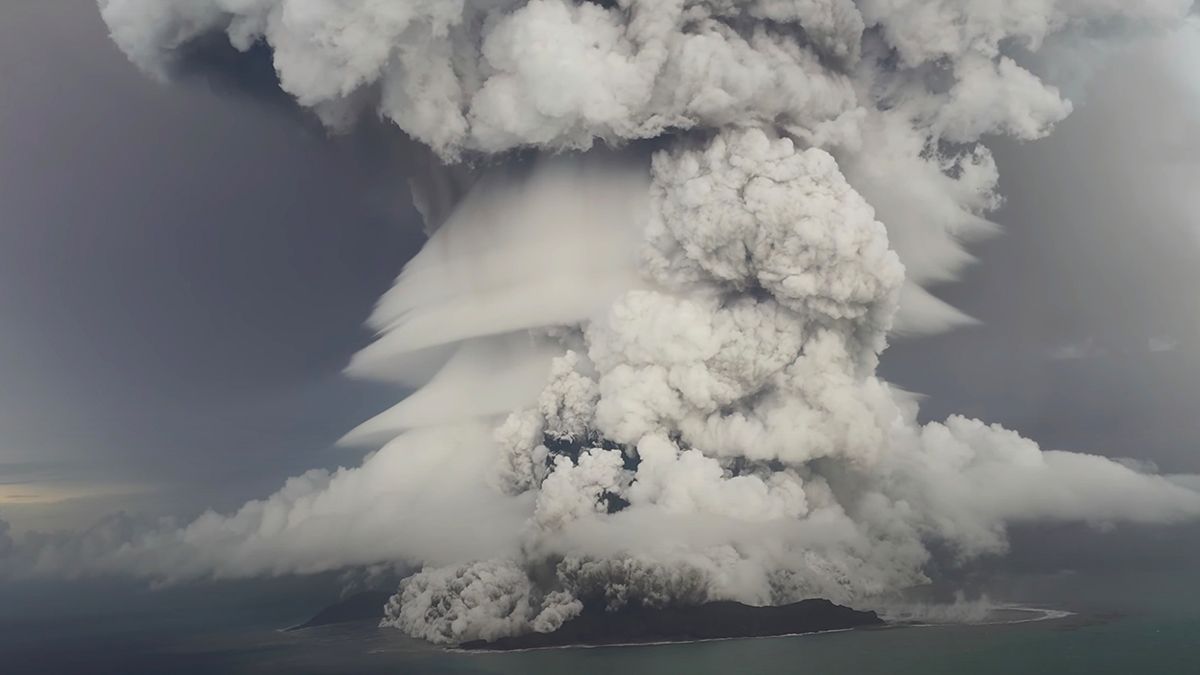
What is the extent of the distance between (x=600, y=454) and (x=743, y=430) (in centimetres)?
514

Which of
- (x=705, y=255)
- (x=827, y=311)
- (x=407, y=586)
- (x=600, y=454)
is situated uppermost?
(x=705, y=255)

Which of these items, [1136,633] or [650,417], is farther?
[1136,633]

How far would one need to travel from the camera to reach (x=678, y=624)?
4534 cm

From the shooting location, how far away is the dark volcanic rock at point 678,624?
143ft

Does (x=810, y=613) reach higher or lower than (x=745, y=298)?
lower

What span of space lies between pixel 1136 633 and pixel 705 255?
47.7 meters

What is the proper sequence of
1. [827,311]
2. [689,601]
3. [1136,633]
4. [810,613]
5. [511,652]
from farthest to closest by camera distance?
[1136,633]
[810,613]
[511,652]
[689,601]
[827,311]

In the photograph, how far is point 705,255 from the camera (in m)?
31.8

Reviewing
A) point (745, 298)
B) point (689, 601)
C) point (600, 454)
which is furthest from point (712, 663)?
point (745, 298)

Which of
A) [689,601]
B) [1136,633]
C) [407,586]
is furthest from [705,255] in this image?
[1136,633]

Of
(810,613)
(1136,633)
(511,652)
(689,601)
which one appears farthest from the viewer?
(1136,633)

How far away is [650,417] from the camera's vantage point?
33094 millimetres

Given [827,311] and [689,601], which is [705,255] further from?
[689,601]

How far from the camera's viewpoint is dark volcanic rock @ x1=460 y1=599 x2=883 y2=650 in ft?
143
